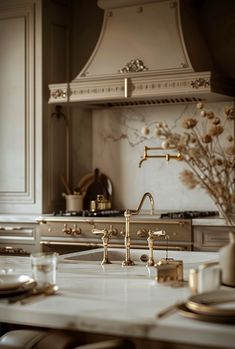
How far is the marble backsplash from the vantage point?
5.12 meters

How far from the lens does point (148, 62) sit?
15.5 ft

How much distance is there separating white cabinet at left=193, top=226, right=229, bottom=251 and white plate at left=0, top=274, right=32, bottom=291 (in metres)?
2.26

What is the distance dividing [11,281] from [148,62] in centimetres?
286

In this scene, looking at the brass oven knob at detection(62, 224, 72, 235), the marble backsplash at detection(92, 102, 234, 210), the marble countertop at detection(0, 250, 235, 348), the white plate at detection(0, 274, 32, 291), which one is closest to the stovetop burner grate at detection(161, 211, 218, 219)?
the marble backsplash at detection(92, 102, 234, 210)

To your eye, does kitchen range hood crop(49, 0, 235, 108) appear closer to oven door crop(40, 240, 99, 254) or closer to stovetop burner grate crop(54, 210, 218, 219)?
stovetop burner grate crop(54, 210, 218, 219)

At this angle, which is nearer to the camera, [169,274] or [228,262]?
[228,262]

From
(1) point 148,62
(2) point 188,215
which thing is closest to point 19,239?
(2) point 188,215

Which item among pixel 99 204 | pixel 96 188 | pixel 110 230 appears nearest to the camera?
pixel 110 230

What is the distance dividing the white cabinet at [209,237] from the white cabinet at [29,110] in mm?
1266

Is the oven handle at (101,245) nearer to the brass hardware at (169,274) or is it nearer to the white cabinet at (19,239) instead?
the white cabinet at (19,239)

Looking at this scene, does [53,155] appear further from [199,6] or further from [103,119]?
[199,6]

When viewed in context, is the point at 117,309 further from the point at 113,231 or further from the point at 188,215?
the point at 188,215

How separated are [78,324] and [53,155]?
3.48m

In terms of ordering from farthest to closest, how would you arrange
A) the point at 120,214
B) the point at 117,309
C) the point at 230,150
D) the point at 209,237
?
the point at 120,214
the point at 209,237
the point at 230,150
the point at 117,309
